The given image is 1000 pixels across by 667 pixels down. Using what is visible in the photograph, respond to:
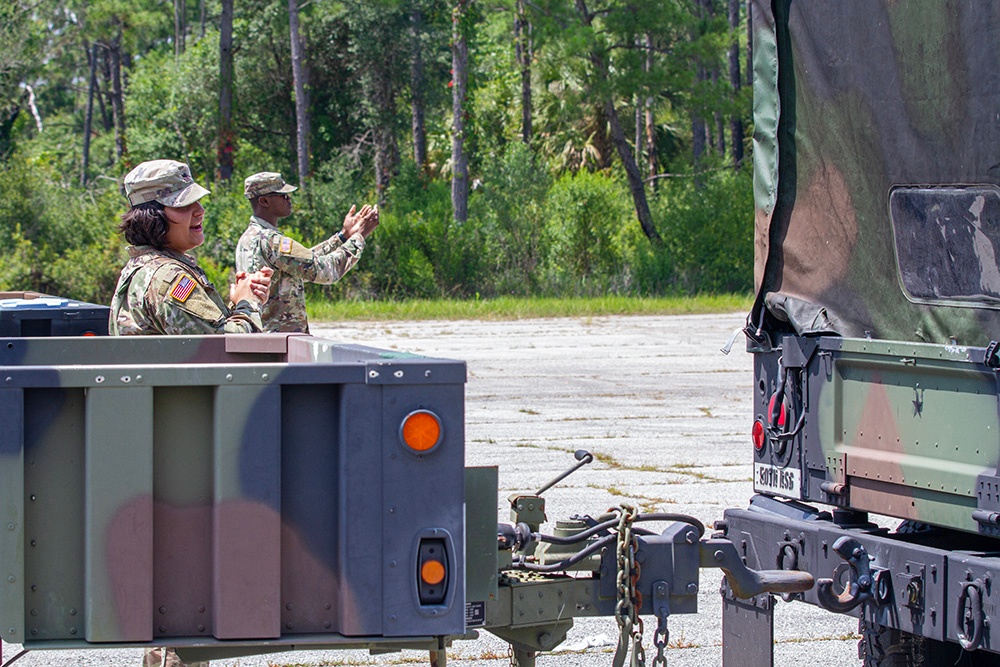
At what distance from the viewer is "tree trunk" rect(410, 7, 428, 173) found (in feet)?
125

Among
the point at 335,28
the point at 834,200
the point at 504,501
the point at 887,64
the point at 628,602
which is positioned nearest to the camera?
the point at 628,602

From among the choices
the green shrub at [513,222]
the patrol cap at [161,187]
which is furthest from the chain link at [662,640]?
the green shrub at [513,222]

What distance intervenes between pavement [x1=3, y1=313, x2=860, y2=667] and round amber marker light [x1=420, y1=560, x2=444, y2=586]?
8.70ft

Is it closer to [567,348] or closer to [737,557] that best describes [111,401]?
[737,557]

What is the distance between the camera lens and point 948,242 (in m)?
4.36

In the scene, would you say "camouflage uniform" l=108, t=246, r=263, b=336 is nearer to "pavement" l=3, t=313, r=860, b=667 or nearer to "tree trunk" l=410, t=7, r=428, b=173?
"pavement" l=3, t=313, r=860, b=667

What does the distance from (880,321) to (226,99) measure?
31745mm

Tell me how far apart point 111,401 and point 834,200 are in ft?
9.67

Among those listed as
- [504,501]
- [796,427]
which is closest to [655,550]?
[796,427]

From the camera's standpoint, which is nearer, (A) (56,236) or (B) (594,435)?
(B) (594,435)

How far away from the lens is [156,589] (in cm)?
306

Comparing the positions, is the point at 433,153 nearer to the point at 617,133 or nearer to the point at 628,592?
the point at 617,133

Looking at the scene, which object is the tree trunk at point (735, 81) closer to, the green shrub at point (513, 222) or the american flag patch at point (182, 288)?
the green shrub at point (513, 222)

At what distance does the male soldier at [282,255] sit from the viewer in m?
7.99
